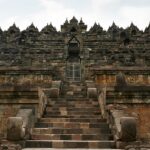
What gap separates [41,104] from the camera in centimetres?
1234

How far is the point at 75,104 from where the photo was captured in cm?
1388

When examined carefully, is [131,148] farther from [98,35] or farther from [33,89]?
[98,35]

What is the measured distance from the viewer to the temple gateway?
9.66 meters

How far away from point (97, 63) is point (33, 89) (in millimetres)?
13711

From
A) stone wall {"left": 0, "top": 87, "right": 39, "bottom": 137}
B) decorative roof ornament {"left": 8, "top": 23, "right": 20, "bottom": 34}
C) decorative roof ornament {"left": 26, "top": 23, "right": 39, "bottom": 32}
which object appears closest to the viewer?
stone wall {"left": 0, "top": 87, "right": 39, "bottom": 137}

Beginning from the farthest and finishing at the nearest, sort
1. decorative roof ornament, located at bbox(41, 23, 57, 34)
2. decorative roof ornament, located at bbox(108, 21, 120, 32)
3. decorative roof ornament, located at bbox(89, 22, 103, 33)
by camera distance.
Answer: decorative roof ornament, located at bbox(108, 21, 120, 32) < decorative roof ornament, located at bbox(41, 23, 57, 34) < decorative roof ornament, located at bbox(89, 22, 103, 33)

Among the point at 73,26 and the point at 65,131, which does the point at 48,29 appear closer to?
the point at 73,26

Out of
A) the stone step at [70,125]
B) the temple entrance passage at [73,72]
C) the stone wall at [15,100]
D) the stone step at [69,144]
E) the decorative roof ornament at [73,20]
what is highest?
the decorative roof ornament at [73,20]

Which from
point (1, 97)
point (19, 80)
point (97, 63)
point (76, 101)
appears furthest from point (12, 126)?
point (97, 63)

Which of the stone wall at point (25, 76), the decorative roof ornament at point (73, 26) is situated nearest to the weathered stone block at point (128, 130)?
the stone wall at point (25, 76)

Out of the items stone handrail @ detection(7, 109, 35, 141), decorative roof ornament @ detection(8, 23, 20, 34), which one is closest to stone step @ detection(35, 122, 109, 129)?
stone handrail @ detection(7, 109, 35, 141)

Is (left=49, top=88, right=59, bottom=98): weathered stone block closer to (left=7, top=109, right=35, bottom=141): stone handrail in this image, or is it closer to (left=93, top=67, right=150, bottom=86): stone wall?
(left=93, top=67, right=150, bottom=86): stone wall

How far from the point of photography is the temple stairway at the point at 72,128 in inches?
382

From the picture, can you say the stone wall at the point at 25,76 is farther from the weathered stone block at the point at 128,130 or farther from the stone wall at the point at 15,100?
the weathered stone block at the point at 128,130
